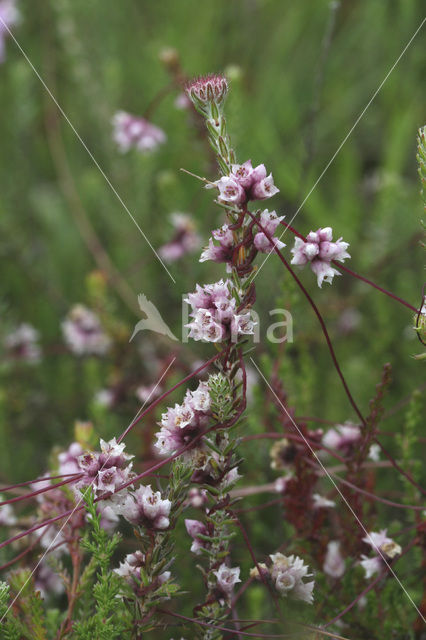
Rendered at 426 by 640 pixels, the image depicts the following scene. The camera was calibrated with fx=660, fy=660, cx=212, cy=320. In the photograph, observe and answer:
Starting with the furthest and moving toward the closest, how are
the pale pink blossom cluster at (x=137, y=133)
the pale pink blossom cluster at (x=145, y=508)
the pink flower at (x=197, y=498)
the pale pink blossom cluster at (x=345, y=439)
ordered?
the pale pink blossom cluster at (x=137, y=133) < the pale pink blossom cluster at (x=345, y=439) < the pink flower at (x=197, y=498) < the pale pink blossom cluster at (x=145, y=508)

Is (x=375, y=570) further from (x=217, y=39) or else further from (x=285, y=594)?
A: (x=217, y=39)

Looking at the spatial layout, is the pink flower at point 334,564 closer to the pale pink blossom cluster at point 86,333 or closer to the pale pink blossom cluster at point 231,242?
the pale pink blossom cluster at point 231,242

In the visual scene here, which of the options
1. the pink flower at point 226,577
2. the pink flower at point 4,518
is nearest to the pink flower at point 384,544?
the pink flower at point 226,577

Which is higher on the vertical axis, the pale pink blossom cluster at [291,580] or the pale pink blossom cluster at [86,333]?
the pale pink blossom cluster at [86,333]

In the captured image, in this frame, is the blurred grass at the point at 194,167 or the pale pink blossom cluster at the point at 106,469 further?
the blurred grass at the point at 194,167

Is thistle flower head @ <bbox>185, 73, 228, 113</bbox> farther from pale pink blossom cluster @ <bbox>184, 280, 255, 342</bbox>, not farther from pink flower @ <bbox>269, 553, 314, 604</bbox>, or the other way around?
pink flower @ <bbox>269, 553, 314, 604</bbox>

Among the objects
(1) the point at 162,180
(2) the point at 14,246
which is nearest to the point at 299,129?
(1) the point at 162,180

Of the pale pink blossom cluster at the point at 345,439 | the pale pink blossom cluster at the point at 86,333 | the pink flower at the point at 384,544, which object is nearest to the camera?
the pink flower at the point at 384,544

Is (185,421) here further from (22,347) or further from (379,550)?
(22,347)
